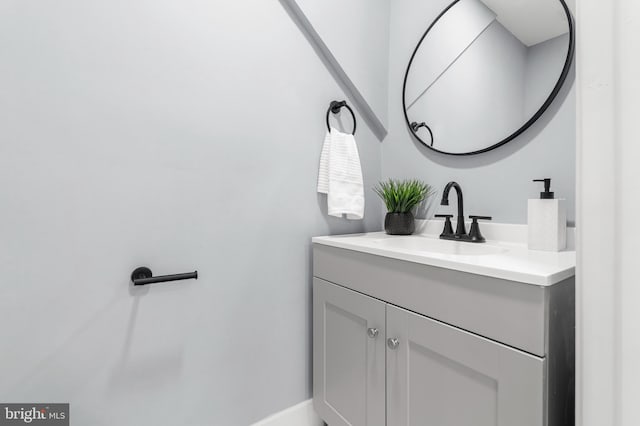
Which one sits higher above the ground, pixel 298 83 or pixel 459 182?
pixel 298 83

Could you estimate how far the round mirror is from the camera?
105cm

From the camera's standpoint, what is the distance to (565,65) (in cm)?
100

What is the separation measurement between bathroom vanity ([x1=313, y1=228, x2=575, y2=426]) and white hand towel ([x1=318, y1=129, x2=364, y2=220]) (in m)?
0.22

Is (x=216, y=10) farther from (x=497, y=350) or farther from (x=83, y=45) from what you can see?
(x=497, y=350)

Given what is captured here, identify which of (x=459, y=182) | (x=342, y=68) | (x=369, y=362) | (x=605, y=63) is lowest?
(x=369, y=362)

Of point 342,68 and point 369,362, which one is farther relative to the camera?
point 342,68

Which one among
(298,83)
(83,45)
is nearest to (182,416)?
(83,45)

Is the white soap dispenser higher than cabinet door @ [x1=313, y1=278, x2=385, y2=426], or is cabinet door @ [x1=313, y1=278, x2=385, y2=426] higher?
the white soap dispenser

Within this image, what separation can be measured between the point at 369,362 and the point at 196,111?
1.07m

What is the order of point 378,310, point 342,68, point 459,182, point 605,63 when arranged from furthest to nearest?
point 342,68, point 459,182, point 378,310, point 605,63

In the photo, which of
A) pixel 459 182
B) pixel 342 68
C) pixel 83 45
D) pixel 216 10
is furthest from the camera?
pixel 342 68

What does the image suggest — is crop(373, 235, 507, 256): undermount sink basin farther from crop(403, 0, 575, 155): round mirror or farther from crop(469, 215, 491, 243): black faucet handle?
crop(403, 0, 575, 155): round mirror

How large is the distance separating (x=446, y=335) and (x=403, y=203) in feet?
2.32

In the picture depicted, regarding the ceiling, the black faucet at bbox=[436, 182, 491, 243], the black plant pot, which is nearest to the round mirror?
the ceiling
